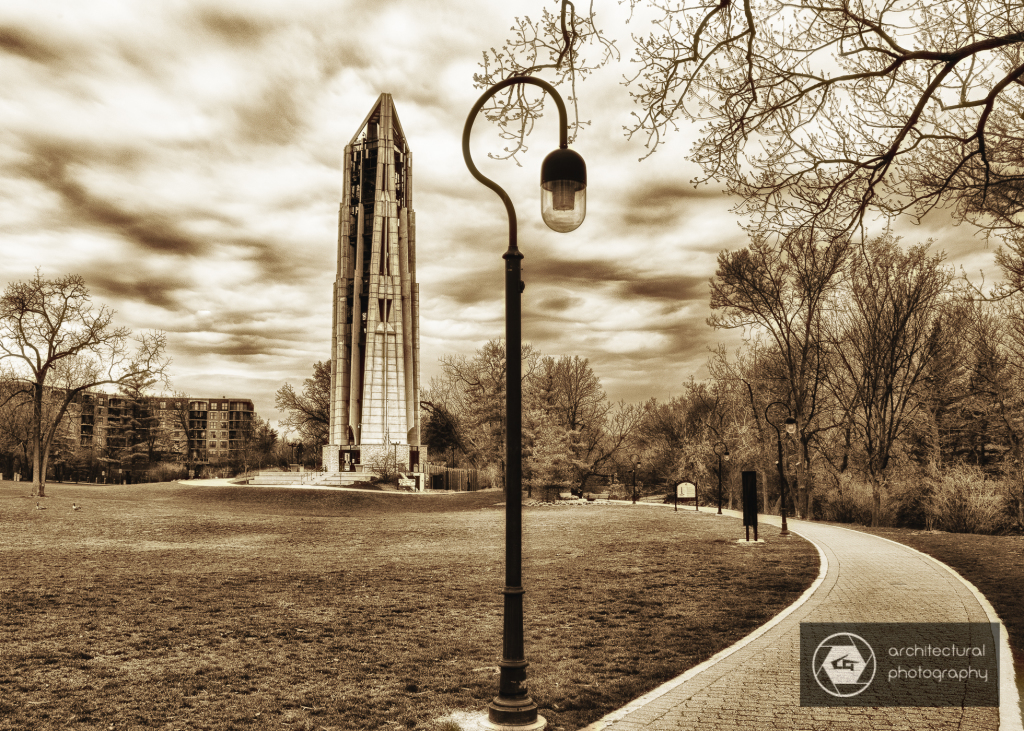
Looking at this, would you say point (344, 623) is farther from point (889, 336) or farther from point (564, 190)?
point (889, 336)

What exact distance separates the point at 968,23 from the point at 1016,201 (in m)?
2.78

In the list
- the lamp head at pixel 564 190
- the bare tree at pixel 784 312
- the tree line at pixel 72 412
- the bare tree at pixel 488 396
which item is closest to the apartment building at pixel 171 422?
the tree line at pixel 72 412

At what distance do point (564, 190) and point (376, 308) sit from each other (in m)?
56.5

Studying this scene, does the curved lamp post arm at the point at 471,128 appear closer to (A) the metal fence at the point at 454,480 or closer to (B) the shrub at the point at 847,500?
(B) the shrub at the point at 847,500

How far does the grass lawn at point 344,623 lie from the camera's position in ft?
20.1

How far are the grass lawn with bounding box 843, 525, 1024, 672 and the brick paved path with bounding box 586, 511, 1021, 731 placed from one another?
43 cm

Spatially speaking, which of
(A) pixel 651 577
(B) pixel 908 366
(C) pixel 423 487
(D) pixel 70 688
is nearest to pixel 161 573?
(D) pixel 70 688

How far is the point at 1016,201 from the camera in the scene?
1073 centimetres

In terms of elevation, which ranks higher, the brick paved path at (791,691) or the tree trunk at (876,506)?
the brick paved path at (791,691)

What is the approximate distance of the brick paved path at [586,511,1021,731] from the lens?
5395mm

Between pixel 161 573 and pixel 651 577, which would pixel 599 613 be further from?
pixel 161 573

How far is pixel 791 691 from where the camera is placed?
616cm

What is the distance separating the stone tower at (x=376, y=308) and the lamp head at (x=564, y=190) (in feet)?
173

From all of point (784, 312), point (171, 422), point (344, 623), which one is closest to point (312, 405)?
point (171, 422)
